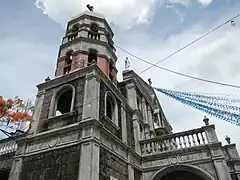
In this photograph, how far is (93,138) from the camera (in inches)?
291

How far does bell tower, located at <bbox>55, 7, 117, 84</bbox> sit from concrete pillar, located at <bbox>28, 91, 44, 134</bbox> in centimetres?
173

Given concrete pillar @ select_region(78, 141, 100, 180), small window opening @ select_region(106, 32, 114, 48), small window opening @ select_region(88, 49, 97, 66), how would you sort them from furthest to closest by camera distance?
1. small window opening @ select_region(106, 32, 114, 48)
2. small window opening @ select_region(88, 49, 97, 66)
3. concrete pillar @ select_region(78, 141, 100, 180)

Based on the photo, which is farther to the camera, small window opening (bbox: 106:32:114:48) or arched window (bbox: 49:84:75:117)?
small window opening (bbox: 106:32:114:48)

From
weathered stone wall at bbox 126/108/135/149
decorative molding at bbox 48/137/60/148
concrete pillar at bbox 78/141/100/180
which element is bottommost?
concrete pillar at bbox 78/141/100/180

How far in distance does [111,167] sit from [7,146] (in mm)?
7200

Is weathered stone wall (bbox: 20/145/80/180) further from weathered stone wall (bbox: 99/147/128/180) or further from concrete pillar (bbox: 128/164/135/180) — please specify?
concrete pillar (bbox: 128/164/135/180)

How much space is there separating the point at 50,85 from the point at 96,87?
3035 millimetres

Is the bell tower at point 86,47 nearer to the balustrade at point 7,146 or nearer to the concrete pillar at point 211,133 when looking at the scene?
the balustrade at point 7,146

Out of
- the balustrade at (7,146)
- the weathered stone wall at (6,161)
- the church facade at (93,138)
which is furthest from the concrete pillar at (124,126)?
the balustrade at (7,146)

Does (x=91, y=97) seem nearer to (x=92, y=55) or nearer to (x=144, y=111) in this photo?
(x=92, y=55)

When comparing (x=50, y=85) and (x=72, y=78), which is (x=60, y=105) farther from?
(x=72, y=78)

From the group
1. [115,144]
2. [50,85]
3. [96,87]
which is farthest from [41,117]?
[115,144]

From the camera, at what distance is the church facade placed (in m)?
7.63

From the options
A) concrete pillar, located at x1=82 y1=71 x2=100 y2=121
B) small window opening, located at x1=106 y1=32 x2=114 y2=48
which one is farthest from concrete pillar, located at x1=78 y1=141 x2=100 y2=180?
small window opening, located at x1=106 y1=32 x2=114 y2=48
